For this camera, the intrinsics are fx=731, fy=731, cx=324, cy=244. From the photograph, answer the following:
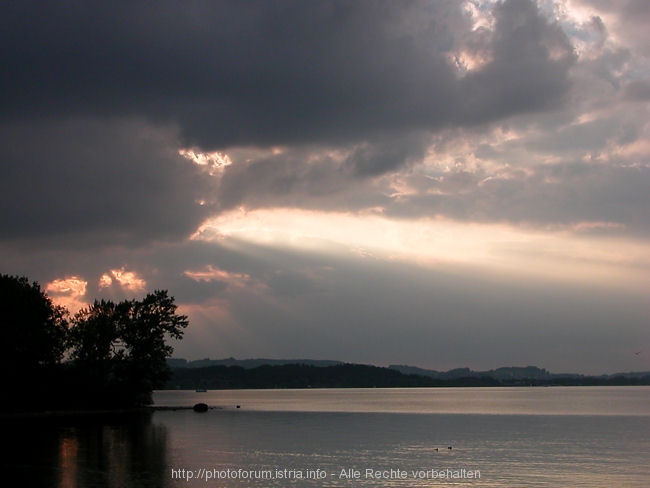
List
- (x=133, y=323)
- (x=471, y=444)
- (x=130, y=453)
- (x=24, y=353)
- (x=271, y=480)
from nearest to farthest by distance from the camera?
(x=271, y=480) → (x=130, y=453) → (x=471, y=444) → (x=24, y=353) → (x=133, y=323)

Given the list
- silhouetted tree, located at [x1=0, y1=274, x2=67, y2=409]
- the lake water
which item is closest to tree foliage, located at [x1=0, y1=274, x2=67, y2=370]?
silhouetted tree, located at [x1=0, y1=274, x2=67, y2=409]

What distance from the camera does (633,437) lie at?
9762 cm

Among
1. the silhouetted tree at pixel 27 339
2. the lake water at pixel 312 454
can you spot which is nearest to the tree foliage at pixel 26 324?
the silhouetted tree at pixel 27 339

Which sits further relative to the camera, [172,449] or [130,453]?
[172,449]

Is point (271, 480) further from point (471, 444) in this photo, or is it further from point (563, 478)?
point (471, 444)

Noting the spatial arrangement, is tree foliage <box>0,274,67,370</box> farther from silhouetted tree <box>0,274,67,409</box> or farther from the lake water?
the lake water

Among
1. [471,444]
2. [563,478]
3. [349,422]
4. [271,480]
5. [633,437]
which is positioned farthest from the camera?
[349,422]

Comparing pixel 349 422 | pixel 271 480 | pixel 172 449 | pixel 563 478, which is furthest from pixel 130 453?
pixel 349 422

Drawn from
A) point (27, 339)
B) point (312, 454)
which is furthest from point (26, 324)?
point (312, 454)

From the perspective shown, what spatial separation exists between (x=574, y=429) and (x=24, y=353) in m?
82.9

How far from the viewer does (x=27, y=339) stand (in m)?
104

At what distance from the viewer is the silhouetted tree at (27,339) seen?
99.8 metres

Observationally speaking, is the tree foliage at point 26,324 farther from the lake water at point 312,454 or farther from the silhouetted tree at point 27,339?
the lake water at point 312,454

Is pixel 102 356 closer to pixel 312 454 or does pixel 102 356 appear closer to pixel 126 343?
pixel 126 343
